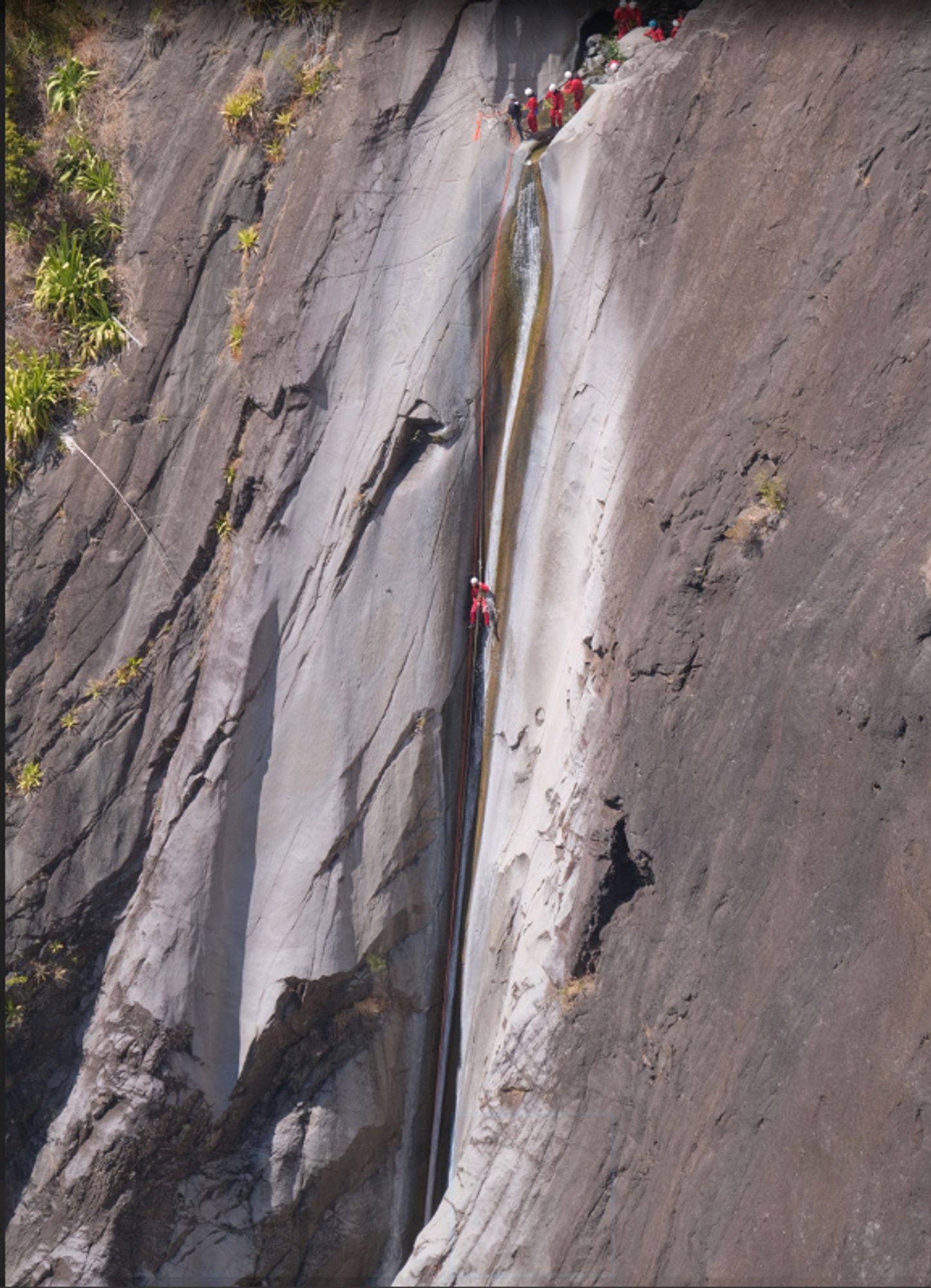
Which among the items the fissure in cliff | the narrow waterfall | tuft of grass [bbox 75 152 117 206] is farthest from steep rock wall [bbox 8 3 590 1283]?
tuft of grass [bbox 75 152 117 206]

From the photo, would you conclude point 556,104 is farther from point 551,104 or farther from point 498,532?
point 498,532

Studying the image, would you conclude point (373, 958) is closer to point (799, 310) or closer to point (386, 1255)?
point (386, 1255)

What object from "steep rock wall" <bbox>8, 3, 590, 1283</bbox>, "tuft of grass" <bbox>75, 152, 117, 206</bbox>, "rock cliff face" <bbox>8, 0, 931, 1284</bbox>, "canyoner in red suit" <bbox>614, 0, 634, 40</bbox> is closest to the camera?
"rock cliff face" <bbox>8, 0, 931, 1284</bbox>

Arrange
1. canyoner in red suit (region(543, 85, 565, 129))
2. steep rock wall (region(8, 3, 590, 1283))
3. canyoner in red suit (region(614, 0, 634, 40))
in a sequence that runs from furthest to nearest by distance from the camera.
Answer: canyoner in red suit (region(614, 0, 634, 40)) → canyoner in red suit (region(543, 85, 565, 129)) → steep rock wall (region(8, 3, 590, 1283))

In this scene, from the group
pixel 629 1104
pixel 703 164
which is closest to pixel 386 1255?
pixel 629 1104

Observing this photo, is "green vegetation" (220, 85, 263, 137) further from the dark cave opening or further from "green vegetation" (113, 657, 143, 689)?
the dark cave opening

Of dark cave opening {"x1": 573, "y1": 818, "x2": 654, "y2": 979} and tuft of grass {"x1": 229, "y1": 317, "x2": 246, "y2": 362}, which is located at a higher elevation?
tuft of grass {"x1": 229, "y1": 317, "x2": 246, "y2": 362}
